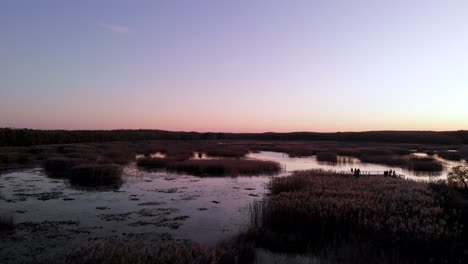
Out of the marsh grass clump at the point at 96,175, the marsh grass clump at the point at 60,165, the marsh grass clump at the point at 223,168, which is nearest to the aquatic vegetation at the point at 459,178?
the marsh grass clump at the point at 223,168

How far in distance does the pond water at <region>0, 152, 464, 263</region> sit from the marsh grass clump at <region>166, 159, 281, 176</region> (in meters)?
5.67

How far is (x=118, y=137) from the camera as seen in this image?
10331cm

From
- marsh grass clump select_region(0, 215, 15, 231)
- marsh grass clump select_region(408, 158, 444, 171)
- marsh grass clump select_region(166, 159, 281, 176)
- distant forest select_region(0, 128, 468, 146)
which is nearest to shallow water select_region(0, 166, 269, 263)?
marsh grass clump select_region(0, 215, 15, 231)

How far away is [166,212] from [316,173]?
526 inches

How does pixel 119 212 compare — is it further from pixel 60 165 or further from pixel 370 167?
pixel 370 167

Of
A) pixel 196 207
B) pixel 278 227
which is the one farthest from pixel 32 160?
pixel 278 227

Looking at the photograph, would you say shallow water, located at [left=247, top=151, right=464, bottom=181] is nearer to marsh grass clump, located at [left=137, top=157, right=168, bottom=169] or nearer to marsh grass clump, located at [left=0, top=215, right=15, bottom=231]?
marsh grass clump, located at [left=137, top=157, right=168, bottom=169]

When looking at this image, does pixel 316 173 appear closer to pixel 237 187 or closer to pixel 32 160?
pixel 237 187

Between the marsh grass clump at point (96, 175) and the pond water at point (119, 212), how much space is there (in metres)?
0.97

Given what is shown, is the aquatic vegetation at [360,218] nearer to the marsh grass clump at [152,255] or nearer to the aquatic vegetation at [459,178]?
the marsh grass clump at [152,255]

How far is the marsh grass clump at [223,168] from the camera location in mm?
33156

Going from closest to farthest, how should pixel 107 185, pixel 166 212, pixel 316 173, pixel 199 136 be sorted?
1. pixel 166 212
2. pixel 107 185
3. pixel 316 173
4. pixel 199 136

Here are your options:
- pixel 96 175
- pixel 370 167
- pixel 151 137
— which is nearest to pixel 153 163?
pixel 96 175

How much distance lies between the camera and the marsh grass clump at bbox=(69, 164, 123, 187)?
26016 mm
